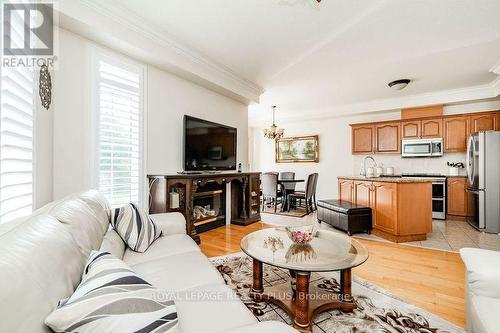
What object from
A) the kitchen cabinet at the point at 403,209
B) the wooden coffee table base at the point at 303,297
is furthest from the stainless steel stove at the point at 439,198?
the wooden coffee table base at the point at 303,297

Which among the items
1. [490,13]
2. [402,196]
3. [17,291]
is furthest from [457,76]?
[17,291]

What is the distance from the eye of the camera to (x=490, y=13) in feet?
7.53

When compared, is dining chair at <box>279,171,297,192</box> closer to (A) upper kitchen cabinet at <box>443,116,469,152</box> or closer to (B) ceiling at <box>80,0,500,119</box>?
(B) ceiling at <box>80,0,500,119</box>

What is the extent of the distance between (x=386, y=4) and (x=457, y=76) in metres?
2.86

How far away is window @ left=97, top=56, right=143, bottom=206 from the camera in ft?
8.21

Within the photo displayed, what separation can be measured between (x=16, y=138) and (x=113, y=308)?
1.28 metres

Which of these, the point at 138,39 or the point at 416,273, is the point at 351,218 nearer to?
the point at 416,273

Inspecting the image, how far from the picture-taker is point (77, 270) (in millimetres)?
850

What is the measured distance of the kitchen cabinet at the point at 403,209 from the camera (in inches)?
128

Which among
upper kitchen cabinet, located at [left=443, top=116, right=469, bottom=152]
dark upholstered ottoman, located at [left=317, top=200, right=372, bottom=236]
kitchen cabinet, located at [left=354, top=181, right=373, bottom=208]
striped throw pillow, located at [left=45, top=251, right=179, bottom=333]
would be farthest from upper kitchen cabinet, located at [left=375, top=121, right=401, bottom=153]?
striped throw pillow, located at [left=45, top=251, right=179, bottom=333]

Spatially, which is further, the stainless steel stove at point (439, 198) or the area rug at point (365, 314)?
the stainless steel stove at point (439, 198)

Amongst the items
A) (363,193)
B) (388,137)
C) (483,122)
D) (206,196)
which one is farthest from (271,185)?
(483,122)

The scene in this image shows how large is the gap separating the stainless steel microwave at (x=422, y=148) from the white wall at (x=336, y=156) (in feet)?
1.13

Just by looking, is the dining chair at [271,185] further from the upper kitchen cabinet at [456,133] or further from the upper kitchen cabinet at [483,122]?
the upper kitchen cabinet at [483,122]
